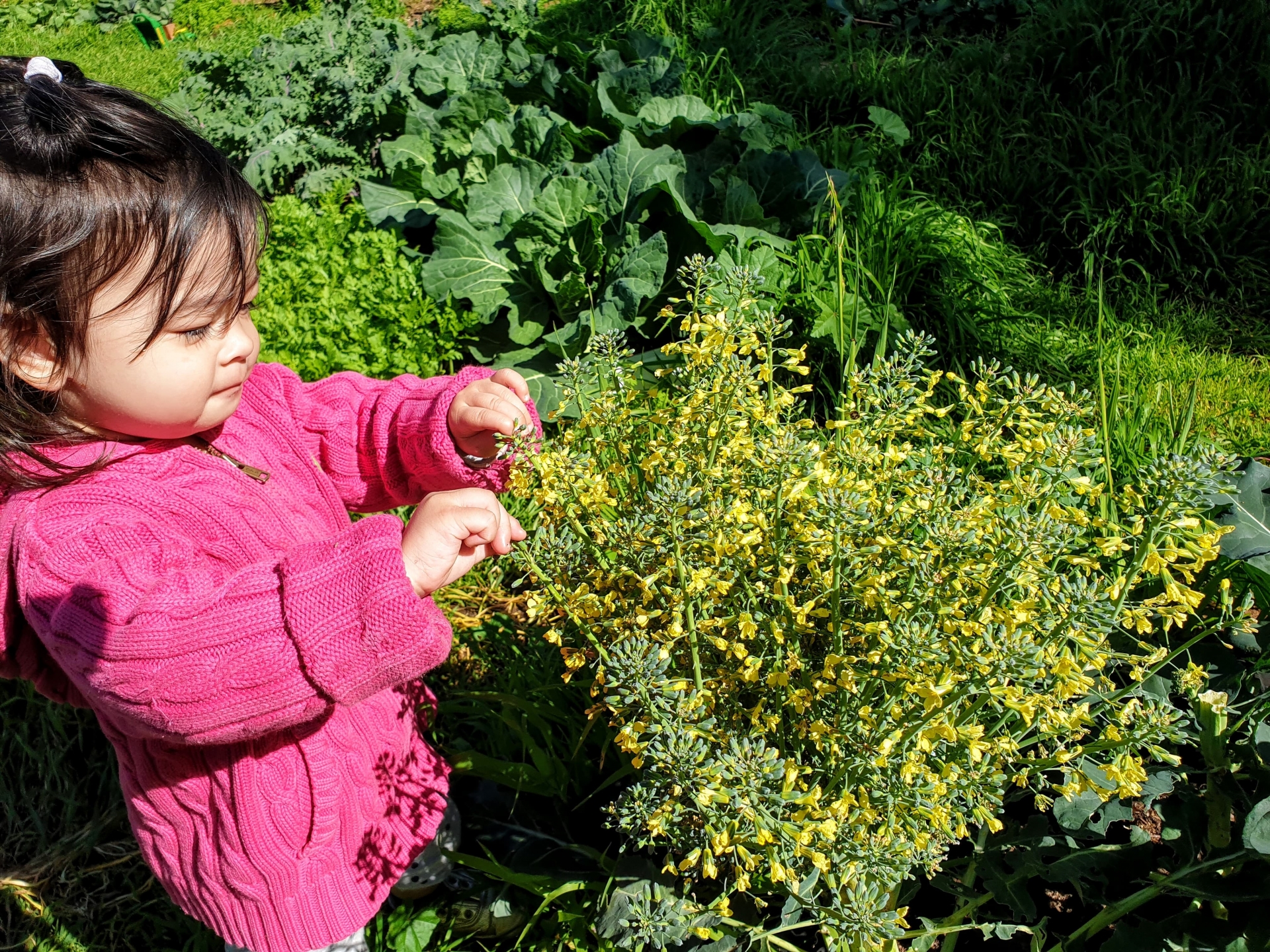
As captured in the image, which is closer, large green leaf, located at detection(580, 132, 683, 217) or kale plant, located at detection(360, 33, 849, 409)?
kale plant, located at detection(360, 33, 849, 409)

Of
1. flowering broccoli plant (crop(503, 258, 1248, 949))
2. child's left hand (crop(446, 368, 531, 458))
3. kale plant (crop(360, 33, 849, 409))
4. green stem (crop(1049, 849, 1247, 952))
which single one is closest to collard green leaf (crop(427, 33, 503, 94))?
kale plant (crop(360, 33, 849, 409))

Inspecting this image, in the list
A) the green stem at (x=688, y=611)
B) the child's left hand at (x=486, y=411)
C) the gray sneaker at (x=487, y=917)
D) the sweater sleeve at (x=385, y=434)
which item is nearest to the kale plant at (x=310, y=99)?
the sweater sleeve at (x=385, y=434)

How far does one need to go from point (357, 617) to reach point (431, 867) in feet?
3.51

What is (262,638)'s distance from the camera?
4.81 feet

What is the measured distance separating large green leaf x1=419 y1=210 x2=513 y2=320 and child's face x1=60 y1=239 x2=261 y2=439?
2.08 m

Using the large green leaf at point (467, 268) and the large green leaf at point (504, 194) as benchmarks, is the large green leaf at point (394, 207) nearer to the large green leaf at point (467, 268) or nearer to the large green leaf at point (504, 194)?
the large green leaf at point (504, 194)

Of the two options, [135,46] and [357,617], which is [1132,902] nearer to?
[357,617]

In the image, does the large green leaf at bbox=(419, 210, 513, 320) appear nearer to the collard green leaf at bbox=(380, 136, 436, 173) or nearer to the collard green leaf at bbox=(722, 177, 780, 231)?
the collard green leaf at bbox=(380, 136, 436, 173)

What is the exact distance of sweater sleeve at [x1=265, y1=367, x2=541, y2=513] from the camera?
203cm

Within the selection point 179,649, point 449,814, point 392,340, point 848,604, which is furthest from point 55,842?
point 848,604

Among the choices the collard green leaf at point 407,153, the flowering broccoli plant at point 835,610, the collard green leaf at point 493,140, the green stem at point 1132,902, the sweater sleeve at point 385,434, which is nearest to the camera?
the flowering broccoli plant at point 835,610

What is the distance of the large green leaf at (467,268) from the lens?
145 inches

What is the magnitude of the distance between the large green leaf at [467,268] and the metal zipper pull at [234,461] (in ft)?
6.26

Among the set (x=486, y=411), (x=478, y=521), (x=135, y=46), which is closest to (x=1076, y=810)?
(x=478, y=521)
